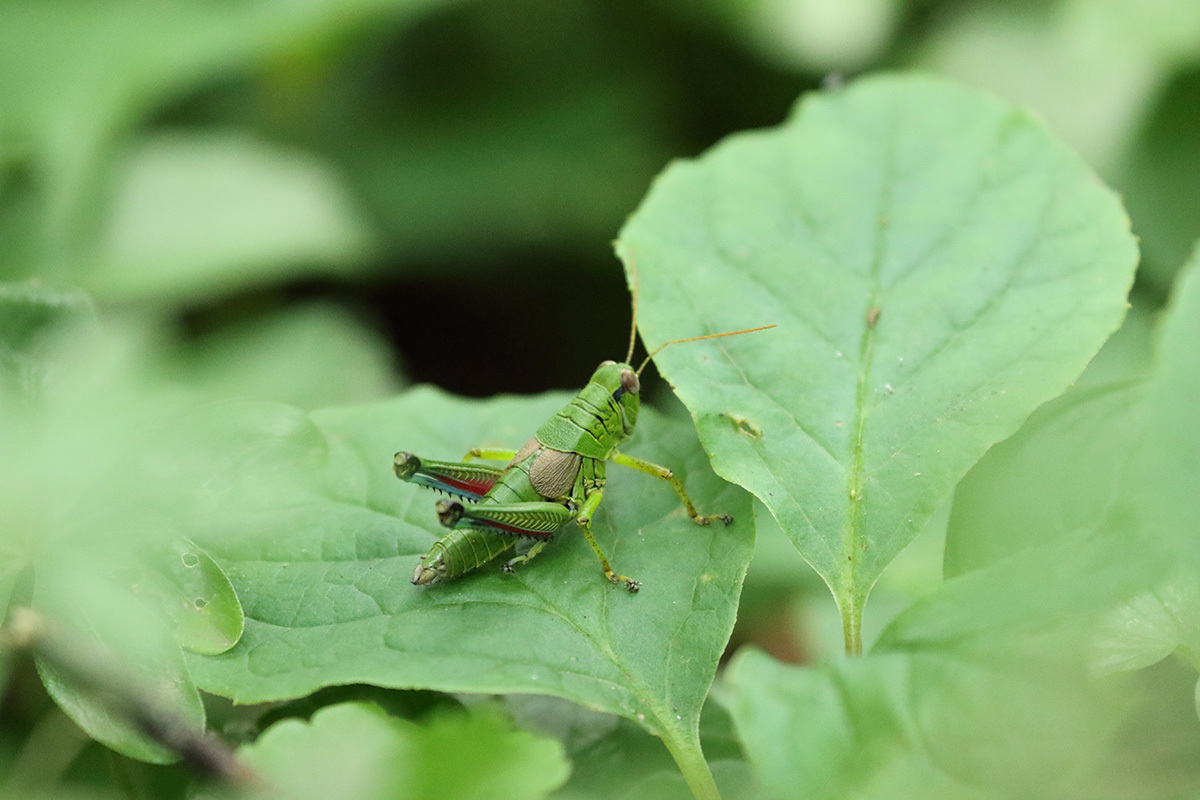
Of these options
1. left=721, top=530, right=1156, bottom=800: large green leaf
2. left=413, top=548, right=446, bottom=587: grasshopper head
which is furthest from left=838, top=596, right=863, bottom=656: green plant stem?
left=413, top=548, right=446, bottom=587: grasshopper head

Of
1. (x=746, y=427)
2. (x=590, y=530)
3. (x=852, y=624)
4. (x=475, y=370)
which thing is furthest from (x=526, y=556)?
(x=475, y=370)

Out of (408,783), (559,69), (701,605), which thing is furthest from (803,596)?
(559,69)

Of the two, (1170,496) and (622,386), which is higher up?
(1170,496)

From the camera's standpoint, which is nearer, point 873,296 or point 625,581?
point 625,581

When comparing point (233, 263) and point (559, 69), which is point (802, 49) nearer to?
point (559, 69)

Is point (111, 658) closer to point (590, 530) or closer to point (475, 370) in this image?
point (590, 530)
